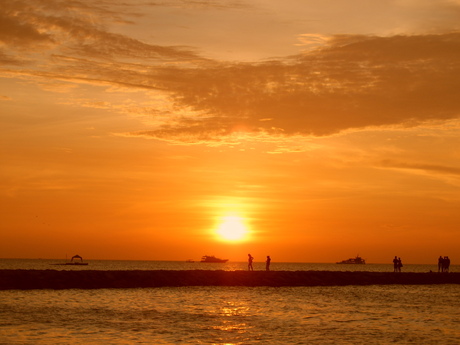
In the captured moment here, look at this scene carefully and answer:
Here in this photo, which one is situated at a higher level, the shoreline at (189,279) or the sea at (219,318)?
the shoreline at (189,279)

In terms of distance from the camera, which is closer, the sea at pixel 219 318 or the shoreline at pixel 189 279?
the sea at pixel 219 318

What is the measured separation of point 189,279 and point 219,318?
2722cm

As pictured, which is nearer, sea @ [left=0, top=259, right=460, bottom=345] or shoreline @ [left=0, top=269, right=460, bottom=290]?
sea @ [left=0, top=259, right=460, bottom=345]

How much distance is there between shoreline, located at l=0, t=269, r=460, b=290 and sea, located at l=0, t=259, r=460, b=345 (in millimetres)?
3330

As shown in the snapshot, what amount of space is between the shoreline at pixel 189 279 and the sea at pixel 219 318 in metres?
3.33

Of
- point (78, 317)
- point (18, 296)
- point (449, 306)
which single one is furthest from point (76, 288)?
point (449, 306)

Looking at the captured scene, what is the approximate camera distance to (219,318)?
32.7m

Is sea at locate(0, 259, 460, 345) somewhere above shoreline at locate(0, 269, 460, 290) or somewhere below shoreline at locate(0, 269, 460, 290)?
below

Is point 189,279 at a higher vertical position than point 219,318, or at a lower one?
higher

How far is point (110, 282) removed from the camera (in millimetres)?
54188

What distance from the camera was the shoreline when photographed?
51281 mm

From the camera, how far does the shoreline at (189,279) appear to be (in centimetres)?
5128

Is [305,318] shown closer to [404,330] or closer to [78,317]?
[404,330]

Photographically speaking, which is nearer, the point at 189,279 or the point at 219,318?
the point at 219,318
